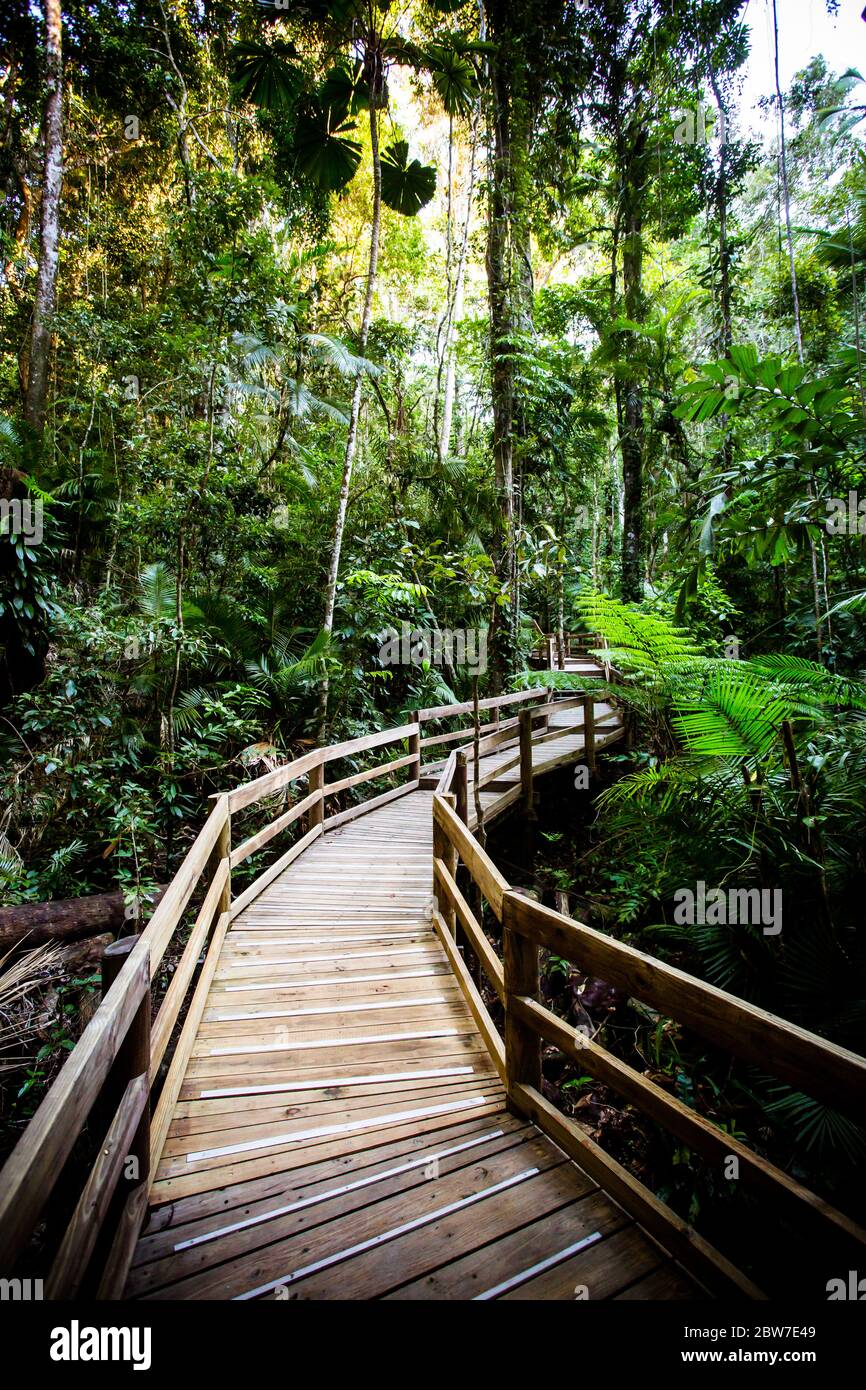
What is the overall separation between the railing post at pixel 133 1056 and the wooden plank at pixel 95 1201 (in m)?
0.04

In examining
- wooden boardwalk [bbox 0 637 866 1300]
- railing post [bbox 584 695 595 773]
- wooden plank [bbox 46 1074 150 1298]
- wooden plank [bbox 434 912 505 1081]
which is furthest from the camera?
railing post [bbox 584 695 595 773]

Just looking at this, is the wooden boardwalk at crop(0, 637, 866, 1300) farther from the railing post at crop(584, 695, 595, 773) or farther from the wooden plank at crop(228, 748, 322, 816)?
the railing post at crop(584, 695, 595, 773)

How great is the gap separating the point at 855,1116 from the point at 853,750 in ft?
10.5

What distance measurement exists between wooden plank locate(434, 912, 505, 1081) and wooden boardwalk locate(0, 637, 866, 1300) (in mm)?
18

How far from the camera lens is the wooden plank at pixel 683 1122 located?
1.44 m

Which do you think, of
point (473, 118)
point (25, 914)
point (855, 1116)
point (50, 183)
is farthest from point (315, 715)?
point (473, 118)

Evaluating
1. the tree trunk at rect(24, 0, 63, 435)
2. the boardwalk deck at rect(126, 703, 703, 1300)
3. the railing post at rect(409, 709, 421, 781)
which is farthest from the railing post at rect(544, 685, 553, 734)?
the tree trunk at rect(24, 0, 63, 435)

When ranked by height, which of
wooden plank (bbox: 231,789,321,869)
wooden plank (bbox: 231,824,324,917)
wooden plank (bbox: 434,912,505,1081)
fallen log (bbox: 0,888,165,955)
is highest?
wooden plank (bbox: 231,789,321,869)

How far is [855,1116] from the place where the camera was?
47.8 inches

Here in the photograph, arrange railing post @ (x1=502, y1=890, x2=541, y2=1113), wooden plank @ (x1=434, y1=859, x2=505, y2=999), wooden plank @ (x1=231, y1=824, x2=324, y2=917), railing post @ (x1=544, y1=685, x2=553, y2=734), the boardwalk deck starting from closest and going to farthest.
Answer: the boardwalk deck → railing post @ (x1=502, y1=890, x2=541, y2=1113) → wooden plank @ (x1=434, y1=859, x2=505, y2=999) → wooden plank @ (x1=231, y1=824, x2=324, y2=917) → railing post @ (x1=544, y1=685, x2=553, y2=734)

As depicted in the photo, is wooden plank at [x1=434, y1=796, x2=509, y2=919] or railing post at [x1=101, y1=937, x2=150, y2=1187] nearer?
railing post at [x1=101, y1=937, x2=150, y2=1187]

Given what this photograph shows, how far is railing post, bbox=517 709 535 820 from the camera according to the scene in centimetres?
736

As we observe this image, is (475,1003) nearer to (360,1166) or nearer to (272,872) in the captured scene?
(360,1166)

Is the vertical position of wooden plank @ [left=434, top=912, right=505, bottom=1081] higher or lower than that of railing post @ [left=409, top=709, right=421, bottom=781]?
lower
